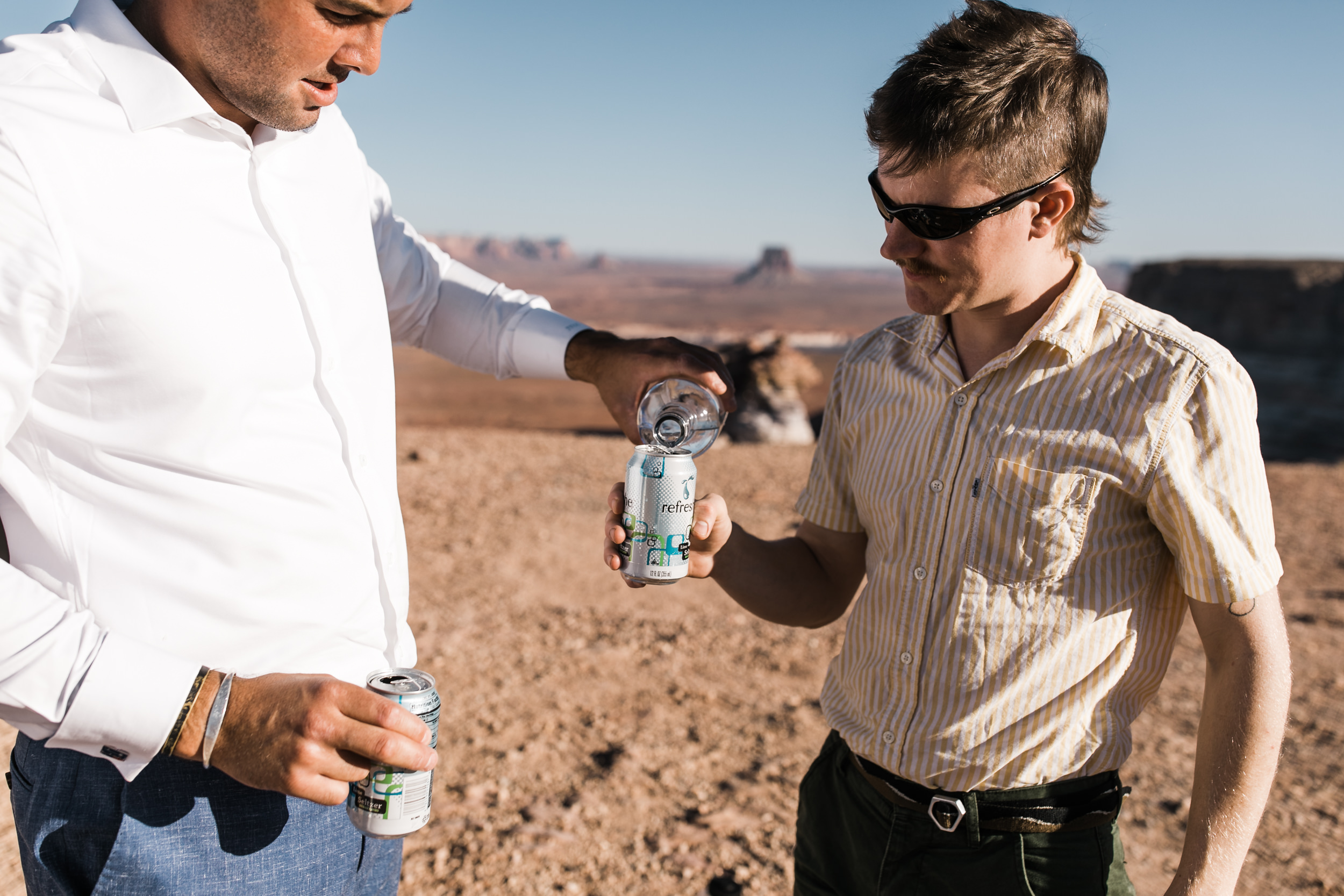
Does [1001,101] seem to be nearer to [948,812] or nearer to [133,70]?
[948,812]

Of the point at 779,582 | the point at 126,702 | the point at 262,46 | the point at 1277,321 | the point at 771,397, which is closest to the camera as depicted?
the point at 126,702

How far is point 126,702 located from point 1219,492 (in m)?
1.75

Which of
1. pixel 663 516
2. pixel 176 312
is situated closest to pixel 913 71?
pixel 663 516

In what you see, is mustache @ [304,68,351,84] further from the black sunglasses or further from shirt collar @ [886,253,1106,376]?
shirt collar @ [886,253,1106,376]

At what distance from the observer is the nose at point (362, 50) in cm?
179

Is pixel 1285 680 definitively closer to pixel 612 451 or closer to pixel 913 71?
pixel 913 71

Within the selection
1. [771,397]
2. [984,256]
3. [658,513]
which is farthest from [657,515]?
[771,397]

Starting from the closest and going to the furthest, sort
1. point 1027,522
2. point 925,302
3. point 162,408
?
point 162,408 → point 1027,522 → point 925,302

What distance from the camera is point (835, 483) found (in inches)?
87.2

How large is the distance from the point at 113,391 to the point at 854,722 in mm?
1504

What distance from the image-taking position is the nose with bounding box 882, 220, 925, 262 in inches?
73.6

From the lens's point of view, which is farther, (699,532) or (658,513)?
(699,532)

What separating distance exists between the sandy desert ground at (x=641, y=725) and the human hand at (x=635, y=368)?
186cm

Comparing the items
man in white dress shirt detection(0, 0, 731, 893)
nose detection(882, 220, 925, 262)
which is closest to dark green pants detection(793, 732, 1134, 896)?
man in white dress shirt detection(0, 0, 731, 893)
